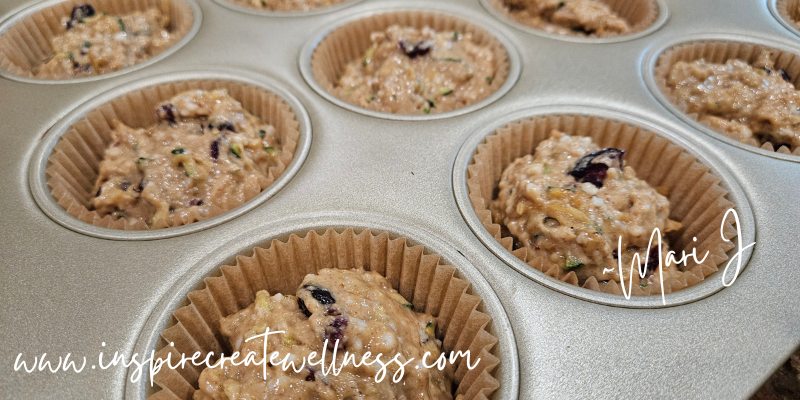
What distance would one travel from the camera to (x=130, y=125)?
2191mm

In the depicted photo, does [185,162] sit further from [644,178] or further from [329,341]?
[644,178]

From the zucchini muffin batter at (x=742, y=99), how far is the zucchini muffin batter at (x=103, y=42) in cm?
275

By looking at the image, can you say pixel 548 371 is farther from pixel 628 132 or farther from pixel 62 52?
pixel 62 52

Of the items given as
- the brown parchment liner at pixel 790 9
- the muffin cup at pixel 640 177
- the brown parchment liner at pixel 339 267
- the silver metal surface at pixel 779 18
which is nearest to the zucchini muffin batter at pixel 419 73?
the muffin cup at pixel 640 177

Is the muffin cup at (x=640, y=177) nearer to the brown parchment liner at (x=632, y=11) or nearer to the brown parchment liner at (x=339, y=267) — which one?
the brown parchment liner at (x=339, y=267)

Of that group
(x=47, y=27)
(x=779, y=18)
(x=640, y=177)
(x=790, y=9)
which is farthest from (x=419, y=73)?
(x=790, y=9)

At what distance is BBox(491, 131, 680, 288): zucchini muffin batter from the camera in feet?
5.42

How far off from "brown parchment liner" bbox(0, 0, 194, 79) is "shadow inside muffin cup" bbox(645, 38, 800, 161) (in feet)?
8.19

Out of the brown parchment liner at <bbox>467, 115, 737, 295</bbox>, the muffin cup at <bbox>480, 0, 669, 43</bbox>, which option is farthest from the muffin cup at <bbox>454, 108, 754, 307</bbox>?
the muffin cup at <bbox>480, 0, 669, 43</bbox>

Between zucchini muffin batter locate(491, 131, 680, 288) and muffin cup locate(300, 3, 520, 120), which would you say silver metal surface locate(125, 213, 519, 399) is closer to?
zucchini muffin batter locate(491, 131, 680, 288)

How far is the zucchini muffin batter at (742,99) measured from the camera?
2051 mm

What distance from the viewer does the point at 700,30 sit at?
8.43 ft

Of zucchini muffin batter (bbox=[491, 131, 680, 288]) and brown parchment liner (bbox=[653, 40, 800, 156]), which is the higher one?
brown parchment liner (bbox=[653, 40, 800, 156])

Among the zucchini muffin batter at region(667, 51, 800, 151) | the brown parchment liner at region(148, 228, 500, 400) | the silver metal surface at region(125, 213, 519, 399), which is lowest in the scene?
the brown parchment liner at region(148, 228, 500, 400)
